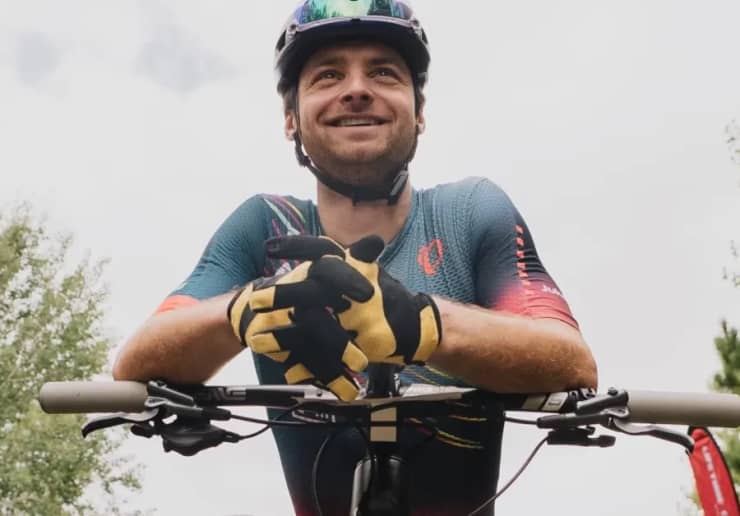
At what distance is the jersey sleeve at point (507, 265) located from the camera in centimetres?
284

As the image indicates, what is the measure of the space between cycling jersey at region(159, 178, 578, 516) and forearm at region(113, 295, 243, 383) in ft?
0.81

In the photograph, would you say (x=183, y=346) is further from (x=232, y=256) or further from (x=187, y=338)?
(x=232, y=256)

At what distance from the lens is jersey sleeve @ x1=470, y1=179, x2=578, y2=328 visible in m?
2.84

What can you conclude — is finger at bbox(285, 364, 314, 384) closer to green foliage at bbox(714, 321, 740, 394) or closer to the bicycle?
the bicycle

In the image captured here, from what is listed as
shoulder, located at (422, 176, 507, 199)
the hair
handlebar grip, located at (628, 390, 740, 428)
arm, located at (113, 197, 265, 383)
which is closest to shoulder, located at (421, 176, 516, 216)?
shoulder, located at (422, 176, 507, 199)

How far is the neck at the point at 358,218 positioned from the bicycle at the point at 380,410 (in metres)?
1.01

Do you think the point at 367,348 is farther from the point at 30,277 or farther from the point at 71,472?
the point at 30,277

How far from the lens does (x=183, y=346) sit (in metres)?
2.52

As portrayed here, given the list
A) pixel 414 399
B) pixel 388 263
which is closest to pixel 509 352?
pixel 414 399

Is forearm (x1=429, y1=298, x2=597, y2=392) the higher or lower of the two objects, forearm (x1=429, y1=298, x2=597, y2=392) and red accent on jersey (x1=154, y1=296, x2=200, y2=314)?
the lower

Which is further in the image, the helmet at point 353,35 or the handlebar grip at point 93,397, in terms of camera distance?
the helmet at point 353,35

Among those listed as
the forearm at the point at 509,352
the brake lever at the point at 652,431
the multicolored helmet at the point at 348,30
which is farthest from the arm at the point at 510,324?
the multicolored helmet at the point at 348,30

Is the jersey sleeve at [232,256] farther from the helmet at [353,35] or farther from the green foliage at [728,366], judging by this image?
the green foliage at [728,366]

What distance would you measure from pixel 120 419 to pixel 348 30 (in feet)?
5.43
